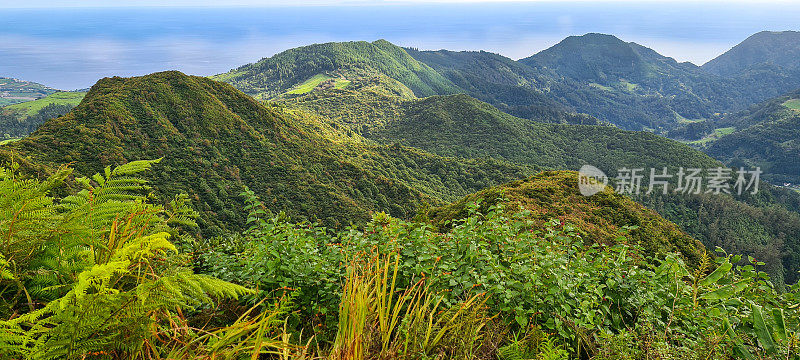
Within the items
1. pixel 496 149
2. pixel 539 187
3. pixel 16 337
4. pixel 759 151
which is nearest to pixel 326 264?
pixel 16 337

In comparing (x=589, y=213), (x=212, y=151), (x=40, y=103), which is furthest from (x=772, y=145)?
(x=40, y=103)

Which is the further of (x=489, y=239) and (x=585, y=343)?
(x=489, y=239)

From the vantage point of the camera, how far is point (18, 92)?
4520 inches

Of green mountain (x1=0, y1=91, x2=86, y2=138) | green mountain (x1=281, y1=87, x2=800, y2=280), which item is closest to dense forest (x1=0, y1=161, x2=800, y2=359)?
green mountain (x1=281, y1=87, x2=800, y2=280)

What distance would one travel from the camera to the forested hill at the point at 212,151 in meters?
20.8

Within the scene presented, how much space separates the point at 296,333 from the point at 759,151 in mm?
160268

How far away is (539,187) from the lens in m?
12.4

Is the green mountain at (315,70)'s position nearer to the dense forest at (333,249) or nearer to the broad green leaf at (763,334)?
the dense forest at (333,249)

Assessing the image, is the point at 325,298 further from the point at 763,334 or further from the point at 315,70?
the point at 315,70

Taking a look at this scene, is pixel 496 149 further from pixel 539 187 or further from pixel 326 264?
pixel 326 264

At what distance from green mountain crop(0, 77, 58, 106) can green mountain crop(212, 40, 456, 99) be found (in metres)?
51.2

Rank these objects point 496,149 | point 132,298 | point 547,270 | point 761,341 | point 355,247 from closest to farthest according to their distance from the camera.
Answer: point 132,298
point 761,341
point 547,270
point 355,247
point 496,149

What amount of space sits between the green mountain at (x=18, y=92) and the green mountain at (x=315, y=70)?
168 feet

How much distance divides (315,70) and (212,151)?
334 feet
